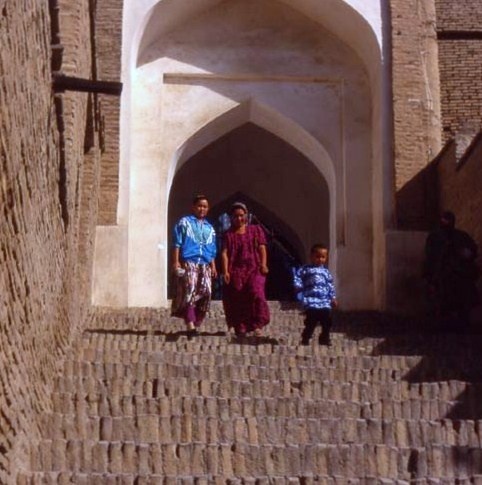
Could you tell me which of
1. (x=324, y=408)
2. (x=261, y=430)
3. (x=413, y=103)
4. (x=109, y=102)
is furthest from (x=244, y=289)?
(x=413, y=103)

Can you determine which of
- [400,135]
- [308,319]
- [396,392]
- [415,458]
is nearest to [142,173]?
[400,135]

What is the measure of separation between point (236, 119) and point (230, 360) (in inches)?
305

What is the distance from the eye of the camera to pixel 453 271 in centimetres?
1033

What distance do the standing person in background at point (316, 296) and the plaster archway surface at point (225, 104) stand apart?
436 centimetres

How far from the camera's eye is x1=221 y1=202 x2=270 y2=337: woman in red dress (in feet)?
29.3

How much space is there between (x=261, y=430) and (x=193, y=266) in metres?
3.36

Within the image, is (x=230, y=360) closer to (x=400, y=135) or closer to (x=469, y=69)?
(x=400, y=135)

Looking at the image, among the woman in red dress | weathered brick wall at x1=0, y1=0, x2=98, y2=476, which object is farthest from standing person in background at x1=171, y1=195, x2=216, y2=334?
weathered brick wall at x1=0, y1=0, x2=98, y2=476

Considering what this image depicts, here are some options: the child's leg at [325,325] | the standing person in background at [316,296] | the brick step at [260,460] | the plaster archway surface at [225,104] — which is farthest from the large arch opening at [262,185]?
the brick step at [260,460]

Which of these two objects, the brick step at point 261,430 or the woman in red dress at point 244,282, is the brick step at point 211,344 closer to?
the woman in red dress at point 244,282

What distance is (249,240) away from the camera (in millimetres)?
9000

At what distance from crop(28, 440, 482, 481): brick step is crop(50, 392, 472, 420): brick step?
2.48ft

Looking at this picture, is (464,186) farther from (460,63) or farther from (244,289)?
(244,289)

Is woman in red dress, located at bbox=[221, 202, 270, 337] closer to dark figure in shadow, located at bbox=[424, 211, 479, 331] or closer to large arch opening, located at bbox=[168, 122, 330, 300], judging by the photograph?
dark figure in shadow, located at bbox=[424, 211, 479, 331]
